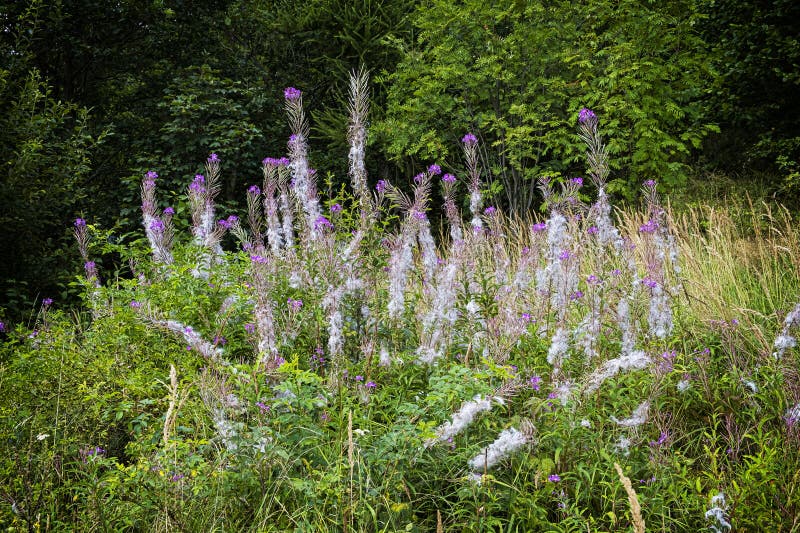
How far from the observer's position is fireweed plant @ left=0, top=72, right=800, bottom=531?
2.27m

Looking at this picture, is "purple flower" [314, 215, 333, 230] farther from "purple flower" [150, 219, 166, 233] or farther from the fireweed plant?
"purple flower" [150, 219, 166, 233]

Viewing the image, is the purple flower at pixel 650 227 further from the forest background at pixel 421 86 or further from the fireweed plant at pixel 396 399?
the forest background at pixel 421 86

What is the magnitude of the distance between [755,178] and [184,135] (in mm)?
10214

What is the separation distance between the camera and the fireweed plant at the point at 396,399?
227 cm

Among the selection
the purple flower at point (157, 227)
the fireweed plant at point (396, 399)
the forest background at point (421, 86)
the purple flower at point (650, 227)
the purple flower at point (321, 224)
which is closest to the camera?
the fireweed plant at point (396, 399)

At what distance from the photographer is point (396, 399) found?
2861 millimetres

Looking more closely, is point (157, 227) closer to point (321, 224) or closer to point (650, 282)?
point (321, 224)

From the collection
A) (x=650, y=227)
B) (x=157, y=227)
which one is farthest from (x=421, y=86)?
(x=650, y=227)

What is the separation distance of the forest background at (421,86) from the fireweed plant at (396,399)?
3.98 meters

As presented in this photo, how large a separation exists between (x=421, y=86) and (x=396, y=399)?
8.72 metres

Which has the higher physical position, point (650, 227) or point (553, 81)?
point (553, 81)

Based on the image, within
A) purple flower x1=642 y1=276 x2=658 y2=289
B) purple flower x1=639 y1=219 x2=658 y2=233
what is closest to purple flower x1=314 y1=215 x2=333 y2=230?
purple flower x1=642 y1=276 x2=658 y2=289

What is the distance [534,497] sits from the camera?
232 cm

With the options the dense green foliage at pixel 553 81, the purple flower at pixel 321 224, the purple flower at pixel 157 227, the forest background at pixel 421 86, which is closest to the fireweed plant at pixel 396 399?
the purple flower at pixel 321 224
